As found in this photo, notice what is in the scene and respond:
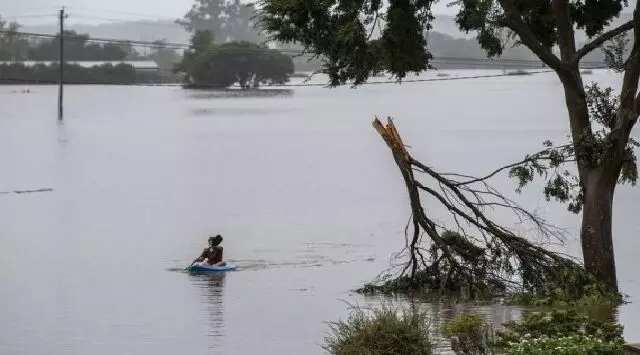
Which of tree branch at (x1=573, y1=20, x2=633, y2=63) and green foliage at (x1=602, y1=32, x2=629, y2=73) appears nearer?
tree branch at (x1=573, y1=20, x2=633, y2=63)

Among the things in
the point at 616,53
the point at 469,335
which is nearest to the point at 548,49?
the point at 616,53

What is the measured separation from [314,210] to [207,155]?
61.1 m

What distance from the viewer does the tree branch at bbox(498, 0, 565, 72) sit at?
2639 cm

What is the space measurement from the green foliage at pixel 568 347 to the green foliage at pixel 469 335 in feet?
6.29

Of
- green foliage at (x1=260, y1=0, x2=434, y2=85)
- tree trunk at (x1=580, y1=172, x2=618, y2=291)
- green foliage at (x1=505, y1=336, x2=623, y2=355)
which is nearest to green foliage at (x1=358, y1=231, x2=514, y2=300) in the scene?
tree trunk at (x1=580, y1=172, x2=618, y2=291)

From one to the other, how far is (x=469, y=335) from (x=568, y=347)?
2967mm

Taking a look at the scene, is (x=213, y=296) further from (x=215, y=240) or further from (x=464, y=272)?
(x=464, y=272)

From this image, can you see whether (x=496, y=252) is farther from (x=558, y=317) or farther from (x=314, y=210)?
(x=314, y=210)

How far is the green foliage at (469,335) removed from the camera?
16.6 m

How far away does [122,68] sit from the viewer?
195 metres

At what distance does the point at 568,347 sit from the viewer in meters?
13.9

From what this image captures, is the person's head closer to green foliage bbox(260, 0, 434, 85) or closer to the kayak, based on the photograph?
the kayak

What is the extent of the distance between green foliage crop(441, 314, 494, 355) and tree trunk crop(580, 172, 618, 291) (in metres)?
10.2

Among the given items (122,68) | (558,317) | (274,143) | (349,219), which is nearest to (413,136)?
(274,143)
